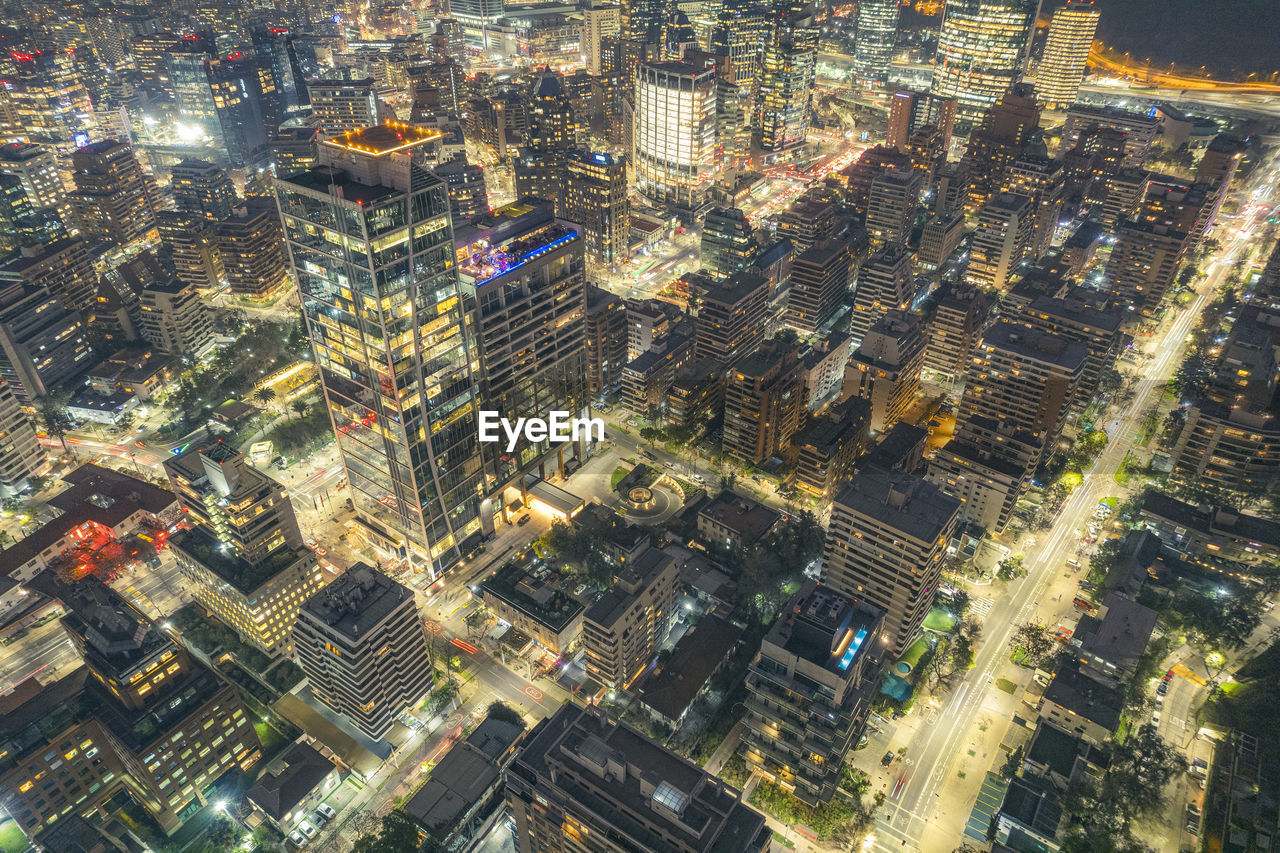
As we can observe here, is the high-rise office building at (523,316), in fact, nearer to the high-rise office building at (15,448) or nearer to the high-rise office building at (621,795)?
the high-rise office building at (621,795)

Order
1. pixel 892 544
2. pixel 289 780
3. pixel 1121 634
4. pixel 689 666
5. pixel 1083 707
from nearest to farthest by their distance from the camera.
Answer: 1. pixel 289 780
2. pixel 1083 707
3. pixel 892 544
4. pixel 1121 634
5. pixel 689 666

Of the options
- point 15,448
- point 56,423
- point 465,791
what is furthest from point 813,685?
point 56,423

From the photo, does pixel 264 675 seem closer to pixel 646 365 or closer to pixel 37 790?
pixel 37 790

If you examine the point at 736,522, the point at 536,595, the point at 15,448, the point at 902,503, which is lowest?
the point at 736,522

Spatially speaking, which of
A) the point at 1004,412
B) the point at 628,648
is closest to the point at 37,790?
the point at 628,648

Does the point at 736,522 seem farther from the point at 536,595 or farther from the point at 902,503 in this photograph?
the point at 536,595

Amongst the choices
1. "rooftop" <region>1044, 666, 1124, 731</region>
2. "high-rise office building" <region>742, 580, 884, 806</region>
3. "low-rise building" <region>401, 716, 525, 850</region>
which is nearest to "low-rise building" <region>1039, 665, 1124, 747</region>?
"rooftop" <region>1044, 666, 1124, 731</region>
